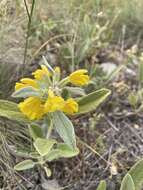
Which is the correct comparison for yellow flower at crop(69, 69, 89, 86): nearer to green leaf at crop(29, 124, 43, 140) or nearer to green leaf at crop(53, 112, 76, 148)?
green leaf at crop(53, 112, 76, 148)

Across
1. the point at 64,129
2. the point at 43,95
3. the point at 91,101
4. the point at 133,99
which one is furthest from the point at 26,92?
the point at 133,99

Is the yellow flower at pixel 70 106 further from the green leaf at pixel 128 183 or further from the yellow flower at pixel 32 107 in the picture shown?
the green leaf at pixel 128 183

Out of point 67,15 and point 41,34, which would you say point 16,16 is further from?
point 67,15

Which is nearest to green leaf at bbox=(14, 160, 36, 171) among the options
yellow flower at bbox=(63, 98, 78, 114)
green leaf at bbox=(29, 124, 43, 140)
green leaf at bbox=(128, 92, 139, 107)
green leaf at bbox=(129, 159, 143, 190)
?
green leaf at bbox=(29, 124, 43, 140)

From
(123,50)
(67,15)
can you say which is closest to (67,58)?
(67,15)

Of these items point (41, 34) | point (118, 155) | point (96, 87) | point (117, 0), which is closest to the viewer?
point (118, 155)

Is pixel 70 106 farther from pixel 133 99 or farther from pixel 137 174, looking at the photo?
pixel 133 99
